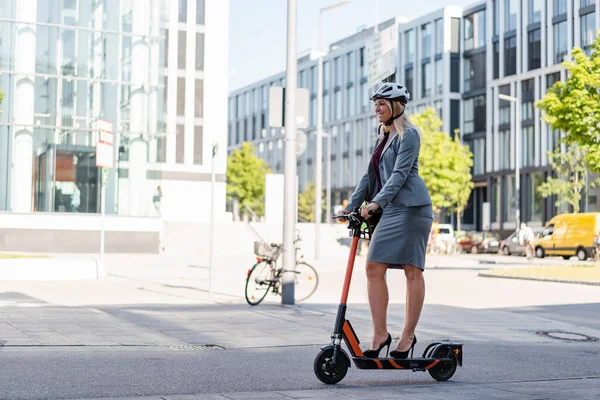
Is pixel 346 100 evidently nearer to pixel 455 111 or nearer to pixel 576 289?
pixel 455 111

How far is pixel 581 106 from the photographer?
2655 centimetres

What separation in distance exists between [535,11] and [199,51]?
23349 mm

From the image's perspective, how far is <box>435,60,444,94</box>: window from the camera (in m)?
73.2

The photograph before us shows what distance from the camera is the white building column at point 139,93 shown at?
36531 mm

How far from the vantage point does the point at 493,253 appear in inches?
2219

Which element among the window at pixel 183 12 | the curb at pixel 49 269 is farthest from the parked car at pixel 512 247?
the curb at pixel 49 269

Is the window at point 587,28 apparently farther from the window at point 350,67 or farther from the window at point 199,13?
the window at point 350,67

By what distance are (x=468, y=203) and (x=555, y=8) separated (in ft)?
56.5

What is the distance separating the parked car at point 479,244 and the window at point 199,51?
60.3 feet

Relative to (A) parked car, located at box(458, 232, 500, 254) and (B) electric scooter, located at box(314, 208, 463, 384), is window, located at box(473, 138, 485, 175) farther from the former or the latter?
(B) electric scooter, located at box(314, 208, 463, 384)

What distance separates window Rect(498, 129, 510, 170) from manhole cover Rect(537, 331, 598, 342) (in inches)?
2270

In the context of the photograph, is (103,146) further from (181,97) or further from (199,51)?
(199,51)

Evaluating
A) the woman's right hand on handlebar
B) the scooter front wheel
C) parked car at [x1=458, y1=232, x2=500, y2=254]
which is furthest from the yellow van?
the scooter front wheel

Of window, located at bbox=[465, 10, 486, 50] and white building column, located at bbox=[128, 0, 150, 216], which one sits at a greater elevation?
window, located at bbox=[465, 10, 486, 50]
